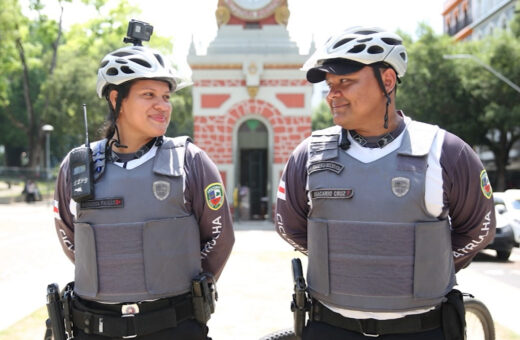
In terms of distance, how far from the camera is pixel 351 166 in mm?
2734

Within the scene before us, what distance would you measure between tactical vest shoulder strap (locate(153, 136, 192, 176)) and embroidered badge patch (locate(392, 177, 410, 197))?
1.12m

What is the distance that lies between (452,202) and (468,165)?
19 cm

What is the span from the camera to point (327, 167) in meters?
2.77

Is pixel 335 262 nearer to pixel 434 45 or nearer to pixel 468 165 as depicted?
pixel 468 165

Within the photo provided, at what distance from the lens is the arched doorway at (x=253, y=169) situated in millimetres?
18592

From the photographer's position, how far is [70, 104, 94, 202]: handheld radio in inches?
117

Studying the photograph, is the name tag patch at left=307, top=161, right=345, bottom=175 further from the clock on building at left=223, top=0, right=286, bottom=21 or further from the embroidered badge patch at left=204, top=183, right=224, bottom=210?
the clock on building at left=223, top=0, right=286, bottom=21

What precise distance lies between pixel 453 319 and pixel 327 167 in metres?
0.93

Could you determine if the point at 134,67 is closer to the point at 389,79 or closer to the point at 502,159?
the point at 389,79

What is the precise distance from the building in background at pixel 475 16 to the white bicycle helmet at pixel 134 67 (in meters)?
35.5

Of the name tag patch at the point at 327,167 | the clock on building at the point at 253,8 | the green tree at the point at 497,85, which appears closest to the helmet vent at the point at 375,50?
the name tag patch at the point at 327,167

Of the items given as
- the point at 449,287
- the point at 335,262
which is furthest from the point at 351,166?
the point at 449,287

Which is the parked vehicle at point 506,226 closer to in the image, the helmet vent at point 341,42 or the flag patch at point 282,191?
the flag patch at point 282,191

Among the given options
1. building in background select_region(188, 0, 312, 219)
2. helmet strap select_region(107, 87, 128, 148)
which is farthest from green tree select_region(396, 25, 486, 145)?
helmet strap select_region(107, 87, 128, 148)
